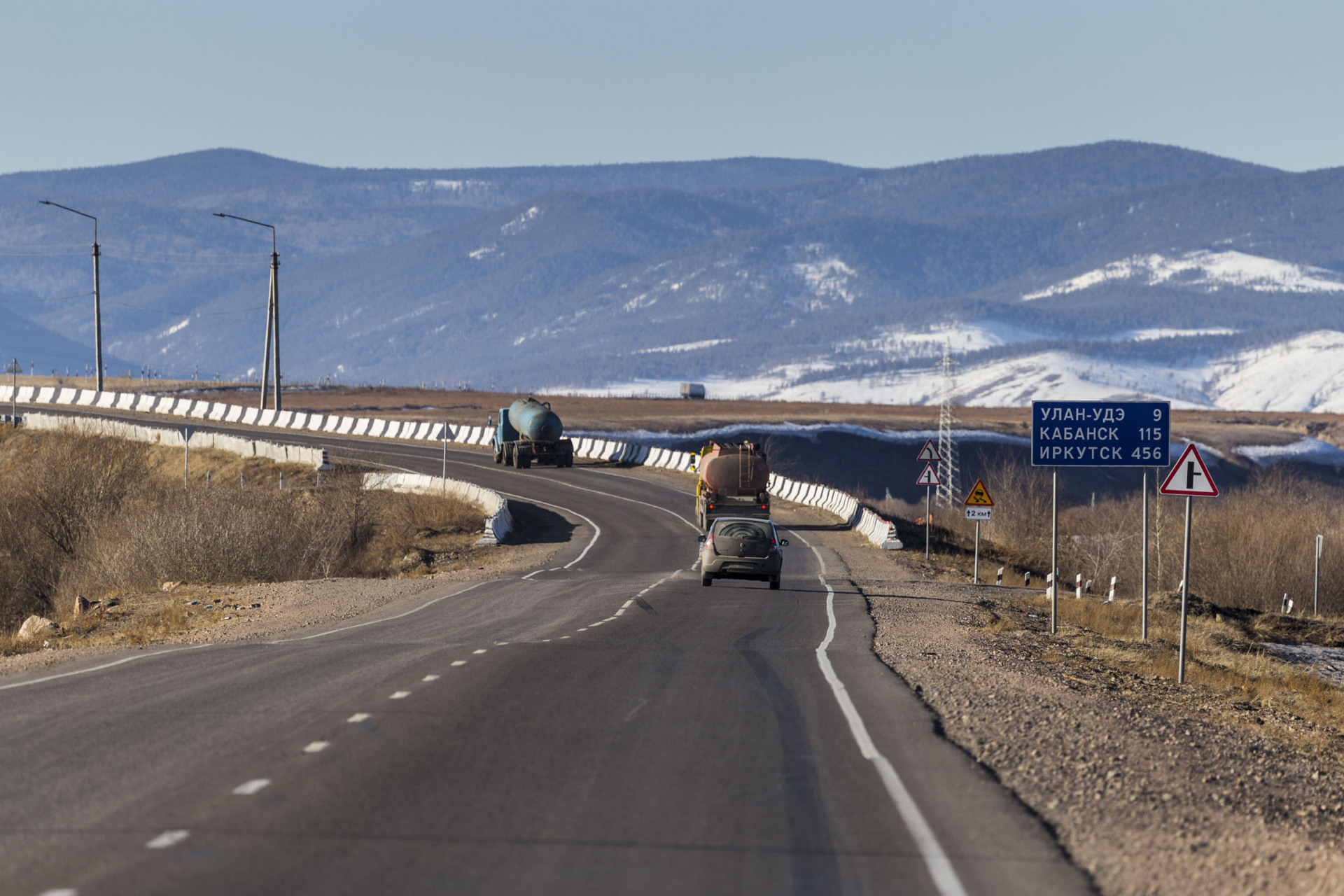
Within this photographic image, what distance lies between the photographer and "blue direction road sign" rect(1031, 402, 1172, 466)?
24875 millimetres

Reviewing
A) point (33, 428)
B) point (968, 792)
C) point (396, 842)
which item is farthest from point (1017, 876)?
point (33, 428)

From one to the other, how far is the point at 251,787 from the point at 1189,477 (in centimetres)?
1450

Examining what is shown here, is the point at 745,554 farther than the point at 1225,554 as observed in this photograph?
No

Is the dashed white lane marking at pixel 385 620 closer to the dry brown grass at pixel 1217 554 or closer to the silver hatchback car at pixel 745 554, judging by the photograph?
the silver hatchback car at pixel 745 554

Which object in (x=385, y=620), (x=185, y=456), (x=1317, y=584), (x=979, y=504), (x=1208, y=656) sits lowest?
(x=1317, y=584)

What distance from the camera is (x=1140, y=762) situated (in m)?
11.7

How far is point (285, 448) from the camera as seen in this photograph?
6156 cm

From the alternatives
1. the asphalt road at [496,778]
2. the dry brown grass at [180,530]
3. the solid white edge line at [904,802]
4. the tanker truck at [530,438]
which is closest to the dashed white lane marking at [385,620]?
the asphalt road at [496,778]

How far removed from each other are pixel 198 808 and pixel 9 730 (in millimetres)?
3708

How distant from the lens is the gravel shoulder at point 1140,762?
8.49 m

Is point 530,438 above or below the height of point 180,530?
above

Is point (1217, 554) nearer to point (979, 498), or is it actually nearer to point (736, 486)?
point (736, 486)

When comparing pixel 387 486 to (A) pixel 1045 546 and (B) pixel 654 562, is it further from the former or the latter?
(A) pixel 1045 546

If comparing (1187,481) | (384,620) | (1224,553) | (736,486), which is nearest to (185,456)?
(736,486)
